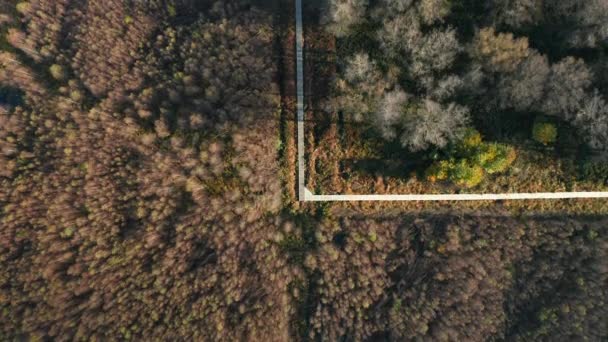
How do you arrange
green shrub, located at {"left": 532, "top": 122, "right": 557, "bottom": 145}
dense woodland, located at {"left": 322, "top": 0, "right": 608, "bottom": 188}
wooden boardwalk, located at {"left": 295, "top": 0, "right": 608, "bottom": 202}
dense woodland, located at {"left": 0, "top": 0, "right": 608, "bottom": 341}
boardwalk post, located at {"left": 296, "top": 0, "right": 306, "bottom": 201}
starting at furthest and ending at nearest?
→ boardwalk post, located at {"left": 296, "top": 0, "right": 306, "bottom": 201}, wooden boardwalk, located at {"left": 295, "top": 0, "right": 608, "bottom": 202}, dense woodland, located at {"left": 0, "top": 0, "right": 608, "bottom": 341}, green shrub, located at {"left": 532, "top": 122, "right": 557, "bottom": 145}, dense woodland, located at {"left": 322, "top": 0, "right": 608, "bottom": 188}

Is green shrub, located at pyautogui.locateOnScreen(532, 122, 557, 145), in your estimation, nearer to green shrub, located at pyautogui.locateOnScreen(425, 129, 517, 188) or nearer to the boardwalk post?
green shrub, located at pyautogui.locateOnScreen(425, 129, 517, 188)

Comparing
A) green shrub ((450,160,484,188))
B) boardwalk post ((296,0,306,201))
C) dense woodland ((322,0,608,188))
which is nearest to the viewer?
dense woodland ((322,0,608,188))

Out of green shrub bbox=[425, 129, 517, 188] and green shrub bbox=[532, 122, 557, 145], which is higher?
green shrub bbox=[532, 122, 557, 145]

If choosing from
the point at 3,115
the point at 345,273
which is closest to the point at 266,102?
the point at 345,273

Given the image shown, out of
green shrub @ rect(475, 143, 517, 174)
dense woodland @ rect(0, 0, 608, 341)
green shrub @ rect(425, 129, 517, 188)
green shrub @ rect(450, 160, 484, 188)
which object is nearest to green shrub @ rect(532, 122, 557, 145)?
dense woodland @ rect(0, 0, 608, 341)

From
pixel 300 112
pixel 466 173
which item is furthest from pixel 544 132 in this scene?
pixel 300 112

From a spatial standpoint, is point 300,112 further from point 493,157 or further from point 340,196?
point 493,157

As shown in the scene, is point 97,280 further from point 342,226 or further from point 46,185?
point 342,226

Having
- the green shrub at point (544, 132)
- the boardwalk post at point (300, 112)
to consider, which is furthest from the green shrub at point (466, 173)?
the boardwalk post at point (300, 112)
